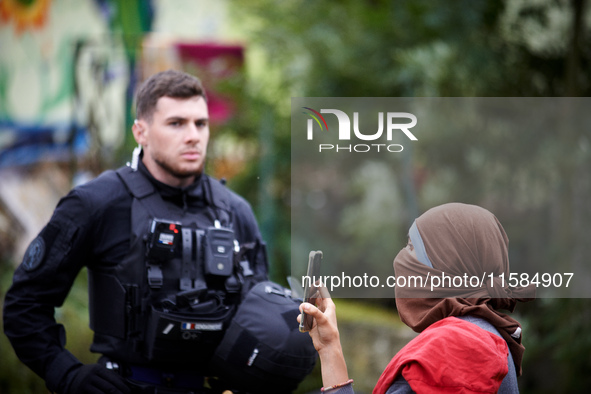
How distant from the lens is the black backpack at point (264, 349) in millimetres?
2664

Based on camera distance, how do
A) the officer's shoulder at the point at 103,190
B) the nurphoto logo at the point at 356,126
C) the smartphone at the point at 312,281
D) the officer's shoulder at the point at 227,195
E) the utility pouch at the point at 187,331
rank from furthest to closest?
the officer's shoulder at the point at 227,195 < the officer's shoulder at the point at 103,190 < the utility pouch at the point at 187,331 < the nurphoto logo at the point at 356,126 < the smartphone at the point at 312,281

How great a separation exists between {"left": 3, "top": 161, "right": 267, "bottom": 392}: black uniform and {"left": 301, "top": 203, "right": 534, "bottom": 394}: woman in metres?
1.12

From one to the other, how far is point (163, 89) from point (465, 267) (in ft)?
5.46

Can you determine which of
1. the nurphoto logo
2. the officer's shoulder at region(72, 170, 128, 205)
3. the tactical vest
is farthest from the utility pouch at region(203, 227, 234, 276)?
the nurphoto logo

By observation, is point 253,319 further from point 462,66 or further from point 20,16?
point 20,16

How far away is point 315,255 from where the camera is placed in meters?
2.16

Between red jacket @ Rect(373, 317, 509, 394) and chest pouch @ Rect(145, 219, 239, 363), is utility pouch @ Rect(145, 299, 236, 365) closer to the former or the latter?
chest pouch @ Rect(145, 219, 239, 363)

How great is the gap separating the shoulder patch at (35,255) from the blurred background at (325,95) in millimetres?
1647

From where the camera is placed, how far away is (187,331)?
2.69m

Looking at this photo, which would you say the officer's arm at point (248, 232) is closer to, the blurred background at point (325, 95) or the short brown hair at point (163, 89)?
the short brown hair at point (163, 89)

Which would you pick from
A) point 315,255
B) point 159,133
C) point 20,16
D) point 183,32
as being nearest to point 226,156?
point 183,32

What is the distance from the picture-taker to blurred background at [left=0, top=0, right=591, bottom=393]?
3309 millimetres

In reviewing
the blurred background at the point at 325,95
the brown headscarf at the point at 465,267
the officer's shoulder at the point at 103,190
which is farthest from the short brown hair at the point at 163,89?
the brown headscarf at the point at 465,267

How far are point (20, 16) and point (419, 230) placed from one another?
6968 millimetres
